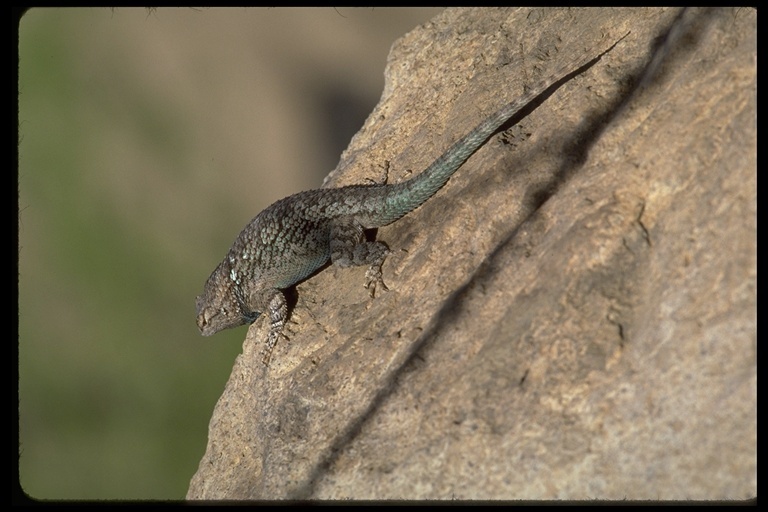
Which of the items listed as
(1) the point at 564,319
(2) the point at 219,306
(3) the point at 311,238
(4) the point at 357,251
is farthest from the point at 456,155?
(2) the point at 219,306

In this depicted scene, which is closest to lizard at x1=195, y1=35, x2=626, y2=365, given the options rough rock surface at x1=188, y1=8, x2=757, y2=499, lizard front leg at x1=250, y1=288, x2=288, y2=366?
lizard front leg at x1=250, y1=288, x2=288, y2=366

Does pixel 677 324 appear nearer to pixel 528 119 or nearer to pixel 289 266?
pixel 528 119

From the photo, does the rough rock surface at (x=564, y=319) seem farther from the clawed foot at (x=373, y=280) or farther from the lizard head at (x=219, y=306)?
the lizard head at (x=219, y=306)

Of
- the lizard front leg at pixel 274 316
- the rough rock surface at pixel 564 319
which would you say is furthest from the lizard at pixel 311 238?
the rough rock surface at pixel 564 319

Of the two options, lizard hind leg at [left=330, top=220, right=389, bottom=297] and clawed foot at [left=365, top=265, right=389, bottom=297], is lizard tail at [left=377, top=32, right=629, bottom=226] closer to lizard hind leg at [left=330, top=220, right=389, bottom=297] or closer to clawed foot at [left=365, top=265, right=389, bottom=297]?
lizard hind leg at [left=330, top=220, right=389, bottom=297]

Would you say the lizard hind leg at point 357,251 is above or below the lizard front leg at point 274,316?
above

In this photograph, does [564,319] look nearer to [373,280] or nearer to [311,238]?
[373,280]
